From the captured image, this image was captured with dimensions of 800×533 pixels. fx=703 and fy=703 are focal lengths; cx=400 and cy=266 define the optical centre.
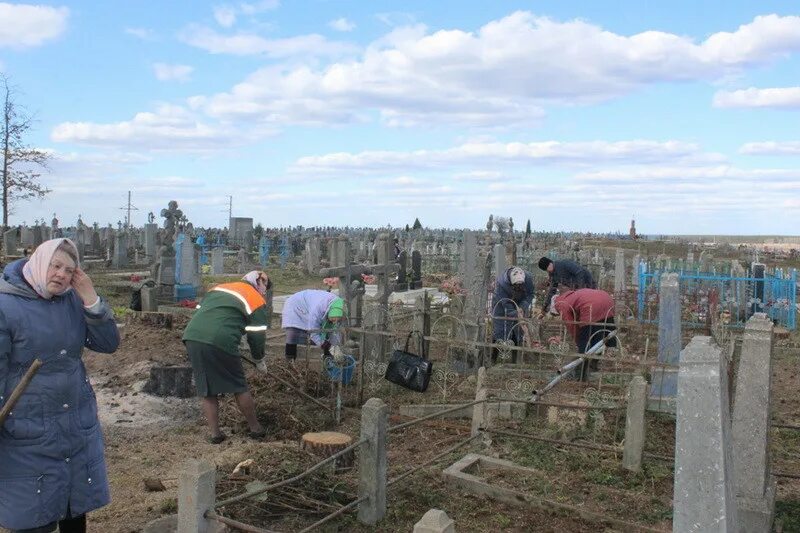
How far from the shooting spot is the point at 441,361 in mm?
10672

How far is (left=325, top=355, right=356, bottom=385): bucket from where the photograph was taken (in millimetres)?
7621

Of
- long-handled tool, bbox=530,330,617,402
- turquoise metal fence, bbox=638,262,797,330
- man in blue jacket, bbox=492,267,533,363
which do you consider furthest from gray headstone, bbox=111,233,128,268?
long-handled tool, bbox=530,330,617,402

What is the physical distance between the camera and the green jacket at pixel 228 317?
646 cm

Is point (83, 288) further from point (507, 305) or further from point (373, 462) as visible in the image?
point (507, 305)

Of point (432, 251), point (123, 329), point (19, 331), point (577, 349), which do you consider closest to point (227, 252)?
point (432, 251)

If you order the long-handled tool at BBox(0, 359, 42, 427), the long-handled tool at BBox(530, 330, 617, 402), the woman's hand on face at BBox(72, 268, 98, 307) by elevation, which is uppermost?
the woman's hand on face at BBox(72, 268, 98, 307)

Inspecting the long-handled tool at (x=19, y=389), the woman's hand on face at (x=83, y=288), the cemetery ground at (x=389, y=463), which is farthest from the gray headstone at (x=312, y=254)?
the long-handled tool at (x=19, y=389)

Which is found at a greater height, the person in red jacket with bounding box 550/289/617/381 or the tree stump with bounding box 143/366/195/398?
the person in red jacket with bounding box 550/289/617/381

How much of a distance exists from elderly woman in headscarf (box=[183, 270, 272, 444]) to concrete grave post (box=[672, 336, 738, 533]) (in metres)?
4.63

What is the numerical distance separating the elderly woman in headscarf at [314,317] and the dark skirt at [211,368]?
2.03 m

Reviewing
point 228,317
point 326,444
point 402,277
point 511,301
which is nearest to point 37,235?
point 402,277

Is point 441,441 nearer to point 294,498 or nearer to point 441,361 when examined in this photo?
point 294,498

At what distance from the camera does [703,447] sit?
262 cm

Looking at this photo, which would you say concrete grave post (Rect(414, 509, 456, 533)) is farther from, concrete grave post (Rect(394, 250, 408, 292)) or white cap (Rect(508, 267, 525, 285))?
concrete grave post (Rect(394, 250, 408, 292))
